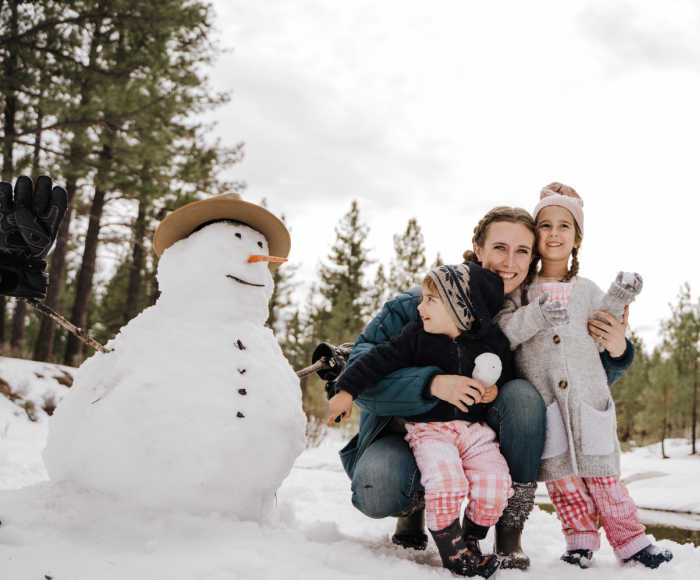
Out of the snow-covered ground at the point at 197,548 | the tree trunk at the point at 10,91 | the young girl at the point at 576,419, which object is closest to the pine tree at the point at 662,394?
the snow-covered ground at the point at 197,548

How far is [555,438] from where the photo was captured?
7.57ft

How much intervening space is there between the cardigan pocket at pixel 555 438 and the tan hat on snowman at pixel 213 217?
1446 mm

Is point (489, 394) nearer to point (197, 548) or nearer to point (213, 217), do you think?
point (197, 548)

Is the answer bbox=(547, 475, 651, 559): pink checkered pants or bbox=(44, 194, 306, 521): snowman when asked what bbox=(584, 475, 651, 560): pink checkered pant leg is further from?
bbox=(44, 194, 306, 521): snowman

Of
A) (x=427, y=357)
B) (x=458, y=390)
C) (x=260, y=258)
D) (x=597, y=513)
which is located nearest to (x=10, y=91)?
(x=260, y=258)

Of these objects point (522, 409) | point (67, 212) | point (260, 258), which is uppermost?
point (67, 212)

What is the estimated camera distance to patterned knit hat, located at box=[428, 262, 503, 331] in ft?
7.29

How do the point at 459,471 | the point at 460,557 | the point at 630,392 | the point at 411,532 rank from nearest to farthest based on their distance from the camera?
the point at 460,557, the point at 459,471, the point at 411,532, the point at 630,392

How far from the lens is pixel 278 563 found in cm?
168

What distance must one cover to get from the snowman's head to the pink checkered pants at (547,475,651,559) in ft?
4.92

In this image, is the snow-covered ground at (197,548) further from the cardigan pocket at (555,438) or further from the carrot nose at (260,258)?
the carrot nose at (260,258)

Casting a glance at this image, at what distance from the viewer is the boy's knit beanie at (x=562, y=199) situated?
8.61 ft

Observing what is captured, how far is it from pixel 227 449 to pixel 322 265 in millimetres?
24069

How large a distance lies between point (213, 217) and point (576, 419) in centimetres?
178
